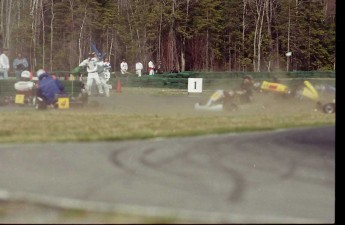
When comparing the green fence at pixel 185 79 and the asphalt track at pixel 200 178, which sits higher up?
the green fence at pixel 185 79

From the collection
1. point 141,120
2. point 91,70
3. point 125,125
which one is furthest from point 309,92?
point 91,70

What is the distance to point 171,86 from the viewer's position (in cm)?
712

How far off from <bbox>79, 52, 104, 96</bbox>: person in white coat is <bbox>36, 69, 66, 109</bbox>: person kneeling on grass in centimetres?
31

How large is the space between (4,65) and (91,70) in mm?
1337

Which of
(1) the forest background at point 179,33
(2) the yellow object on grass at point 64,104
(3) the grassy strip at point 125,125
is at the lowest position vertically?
(3) the grassy strip at point 125,125

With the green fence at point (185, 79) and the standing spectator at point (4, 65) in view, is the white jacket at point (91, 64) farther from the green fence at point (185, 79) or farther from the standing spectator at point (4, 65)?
the standing spectator at point (4, 65)

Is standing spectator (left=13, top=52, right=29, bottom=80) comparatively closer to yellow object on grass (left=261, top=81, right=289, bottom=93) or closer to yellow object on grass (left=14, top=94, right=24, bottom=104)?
yellow object on grass (left=14, top=94, right=24, bottom=104)

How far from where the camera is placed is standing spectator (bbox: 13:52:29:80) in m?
7.25

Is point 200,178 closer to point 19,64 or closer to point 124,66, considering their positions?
point 124,66

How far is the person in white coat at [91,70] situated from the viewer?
6.84 meters

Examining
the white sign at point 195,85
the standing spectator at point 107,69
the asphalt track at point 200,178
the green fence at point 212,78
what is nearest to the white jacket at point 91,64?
the standing spectator at point 107,69

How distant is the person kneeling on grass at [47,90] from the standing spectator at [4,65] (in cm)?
59

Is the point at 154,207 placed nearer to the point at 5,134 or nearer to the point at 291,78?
the point at 291,78

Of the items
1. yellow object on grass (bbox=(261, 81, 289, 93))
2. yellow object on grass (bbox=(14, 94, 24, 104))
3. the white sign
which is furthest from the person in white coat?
yellow object on grass (bbox=(261, 81, 289, 93))
